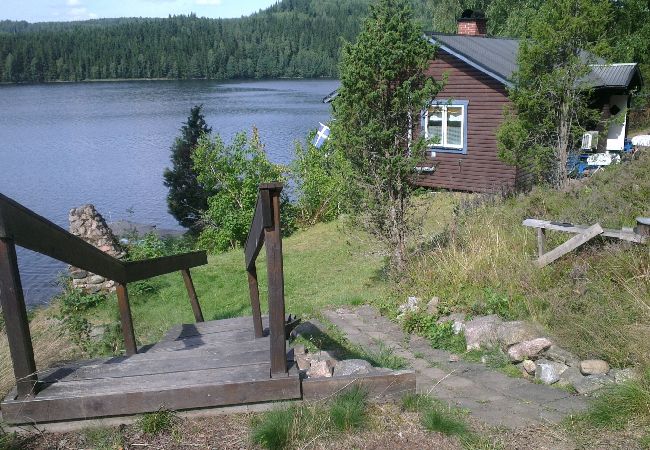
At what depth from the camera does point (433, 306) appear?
6.99 m

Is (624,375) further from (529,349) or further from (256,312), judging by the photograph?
(256,312)

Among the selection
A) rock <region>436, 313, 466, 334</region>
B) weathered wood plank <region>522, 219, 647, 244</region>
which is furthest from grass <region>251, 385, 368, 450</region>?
weathered wood plank <region>522, 219, 647, 244</region>

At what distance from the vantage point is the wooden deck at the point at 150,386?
11.5 feet

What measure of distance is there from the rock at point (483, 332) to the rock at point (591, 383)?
43.9 inches

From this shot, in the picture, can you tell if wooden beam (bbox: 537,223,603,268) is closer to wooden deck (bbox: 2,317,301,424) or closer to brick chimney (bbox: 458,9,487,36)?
wooden deck (bbox: 2,317,301,424)

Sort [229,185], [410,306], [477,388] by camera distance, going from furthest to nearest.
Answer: [229,185] < [410,306] < [477,388]

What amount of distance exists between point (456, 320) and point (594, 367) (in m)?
1.93

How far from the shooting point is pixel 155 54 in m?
98.2

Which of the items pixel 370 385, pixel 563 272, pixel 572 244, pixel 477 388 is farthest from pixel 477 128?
pixel 370 385

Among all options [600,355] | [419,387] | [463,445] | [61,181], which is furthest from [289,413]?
[61,181]

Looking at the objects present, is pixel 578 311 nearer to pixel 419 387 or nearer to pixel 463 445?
pixel 419 387

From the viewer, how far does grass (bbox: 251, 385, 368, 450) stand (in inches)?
131

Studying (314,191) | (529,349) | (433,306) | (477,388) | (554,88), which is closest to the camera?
(477,388)

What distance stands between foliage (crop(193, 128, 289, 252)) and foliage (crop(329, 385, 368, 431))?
12478 mm
